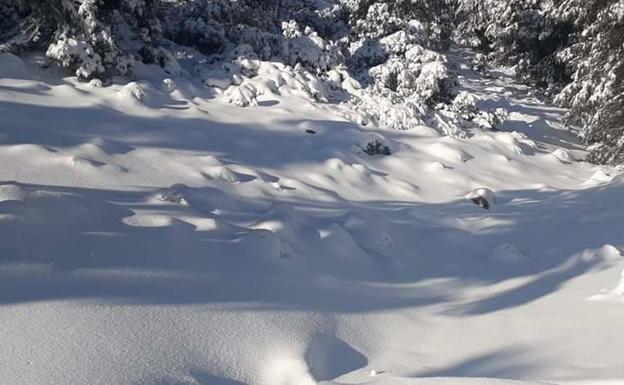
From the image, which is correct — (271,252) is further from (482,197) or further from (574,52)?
(574,52)

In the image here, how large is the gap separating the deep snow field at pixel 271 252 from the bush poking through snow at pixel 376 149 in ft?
0.57

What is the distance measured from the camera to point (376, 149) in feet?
39.8

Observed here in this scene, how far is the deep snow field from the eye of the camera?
14.2 feet

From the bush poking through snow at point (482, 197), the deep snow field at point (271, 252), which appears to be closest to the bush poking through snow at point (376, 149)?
the deep snow field at point (271, 252)

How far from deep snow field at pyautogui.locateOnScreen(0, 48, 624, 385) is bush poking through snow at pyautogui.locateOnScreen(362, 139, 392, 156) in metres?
0.17

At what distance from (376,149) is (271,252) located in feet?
20.4

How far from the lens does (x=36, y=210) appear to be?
5.34 meters

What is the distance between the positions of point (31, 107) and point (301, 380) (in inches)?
285

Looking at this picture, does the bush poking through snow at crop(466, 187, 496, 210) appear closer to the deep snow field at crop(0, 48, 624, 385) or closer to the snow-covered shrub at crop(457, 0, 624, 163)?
the deep snow field at crop(0, 48, 624, 385)

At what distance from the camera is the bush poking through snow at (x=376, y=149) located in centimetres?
1199

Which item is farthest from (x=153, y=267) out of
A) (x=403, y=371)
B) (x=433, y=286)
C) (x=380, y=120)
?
(x=380, y=120)

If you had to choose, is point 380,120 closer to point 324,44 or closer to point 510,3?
point 324,44

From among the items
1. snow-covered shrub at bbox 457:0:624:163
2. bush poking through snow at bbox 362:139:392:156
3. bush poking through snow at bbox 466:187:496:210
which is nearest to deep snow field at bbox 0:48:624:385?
bush poking through snow at bbox 362:139:392:156

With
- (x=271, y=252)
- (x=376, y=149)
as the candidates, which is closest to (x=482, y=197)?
(x=376, y=149)
